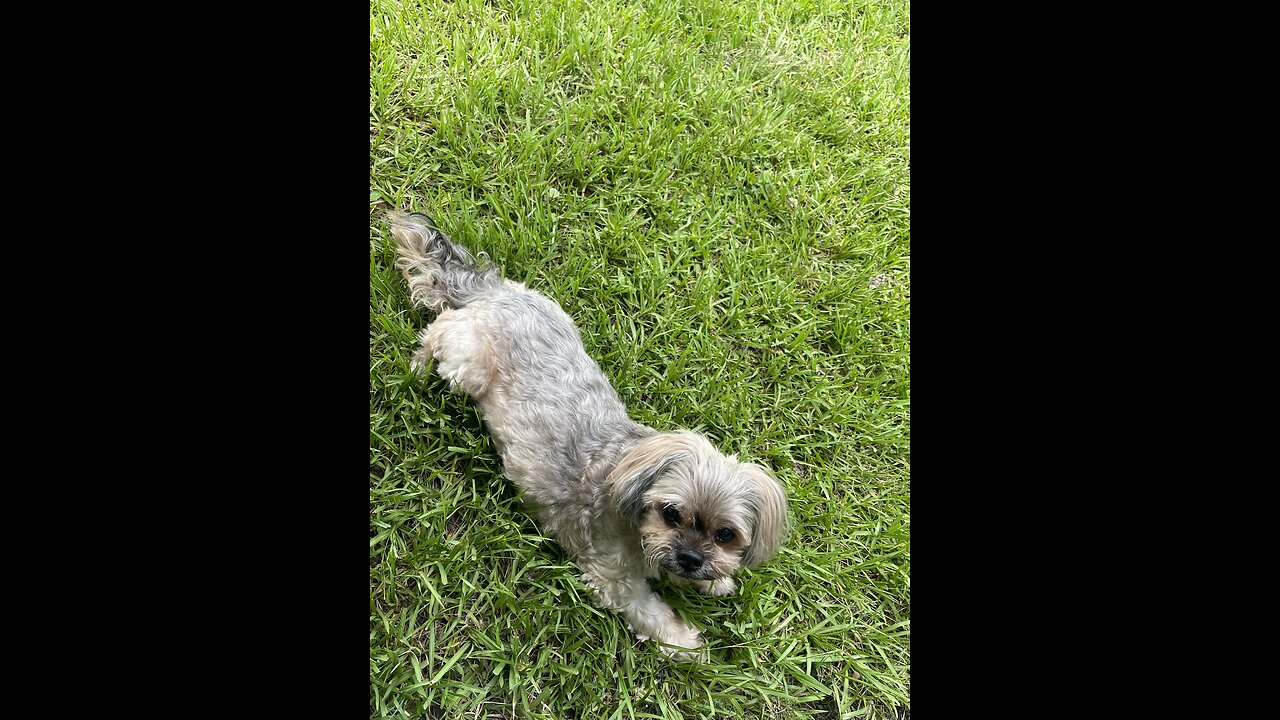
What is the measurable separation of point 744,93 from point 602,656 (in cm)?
435

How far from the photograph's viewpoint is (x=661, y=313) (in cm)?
425

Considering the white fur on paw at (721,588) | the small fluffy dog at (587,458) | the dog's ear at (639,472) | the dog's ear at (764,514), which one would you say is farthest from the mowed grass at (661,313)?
the dog's ear at (639,472)

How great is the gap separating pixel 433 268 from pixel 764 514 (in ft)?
7.51

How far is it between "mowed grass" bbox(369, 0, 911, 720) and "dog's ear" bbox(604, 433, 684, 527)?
60 cm

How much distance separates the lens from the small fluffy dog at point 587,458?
2885mm

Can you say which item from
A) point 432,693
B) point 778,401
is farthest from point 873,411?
point 432,693

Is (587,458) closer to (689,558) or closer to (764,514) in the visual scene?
(689,558)

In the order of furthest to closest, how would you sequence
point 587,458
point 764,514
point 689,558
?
point 587,458 → point 764,514 → point 689,558

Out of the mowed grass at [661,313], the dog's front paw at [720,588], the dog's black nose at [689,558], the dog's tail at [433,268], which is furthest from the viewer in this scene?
the dog's tail at [433,268]

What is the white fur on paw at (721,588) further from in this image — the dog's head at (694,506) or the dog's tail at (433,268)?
the dog's tail at (433,268)

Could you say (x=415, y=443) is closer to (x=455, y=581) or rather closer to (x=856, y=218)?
(x=455, y=581)

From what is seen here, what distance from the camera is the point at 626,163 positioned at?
4730mm

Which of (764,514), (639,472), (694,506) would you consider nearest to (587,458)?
(639,472)

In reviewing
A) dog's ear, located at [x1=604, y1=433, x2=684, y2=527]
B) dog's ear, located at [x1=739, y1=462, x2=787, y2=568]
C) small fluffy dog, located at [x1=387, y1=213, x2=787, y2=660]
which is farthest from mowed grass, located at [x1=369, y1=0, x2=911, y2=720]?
dog's ear, located at [x1=604, y1=433, x2=684, y2=527]
